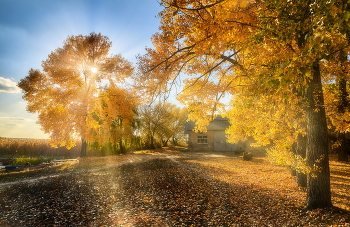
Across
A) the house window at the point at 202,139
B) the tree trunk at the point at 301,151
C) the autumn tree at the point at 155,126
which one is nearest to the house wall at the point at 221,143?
the house window at the point at 202,139

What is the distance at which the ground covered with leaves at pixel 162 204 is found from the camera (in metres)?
4.97

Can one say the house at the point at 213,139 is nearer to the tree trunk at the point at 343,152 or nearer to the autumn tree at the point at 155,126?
the autumn tree at the point at 155,126

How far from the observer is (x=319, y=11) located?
11.3 feet

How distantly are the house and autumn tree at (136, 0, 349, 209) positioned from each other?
73.5ft

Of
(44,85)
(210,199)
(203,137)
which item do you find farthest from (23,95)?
(203,137)

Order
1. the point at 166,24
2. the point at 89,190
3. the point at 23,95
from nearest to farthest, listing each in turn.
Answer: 1. the point at 166,24
2. the point at 89,190
3. the point at 23,95

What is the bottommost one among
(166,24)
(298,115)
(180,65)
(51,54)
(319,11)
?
(298,115)

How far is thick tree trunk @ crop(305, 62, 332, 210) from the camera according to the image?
17.4ft

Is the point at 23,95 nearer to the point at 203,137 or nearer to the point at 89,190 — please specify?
the point at 89,190

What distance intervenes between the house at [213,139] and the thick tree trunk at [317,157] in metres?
24.4

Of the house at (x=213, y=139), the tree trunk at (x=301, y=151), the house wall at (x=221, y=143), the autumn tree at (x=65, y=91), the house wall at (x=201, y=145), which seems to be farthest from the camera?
the house wall at (x=201, y=145)

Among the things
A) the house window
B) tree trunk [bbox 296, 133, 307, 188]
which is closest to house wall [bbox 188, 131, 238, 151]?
the house window

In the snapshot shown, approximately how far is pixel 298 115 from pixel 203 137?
2482 cm

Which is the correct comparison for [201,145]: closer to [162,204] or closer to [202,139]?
[202,139]
